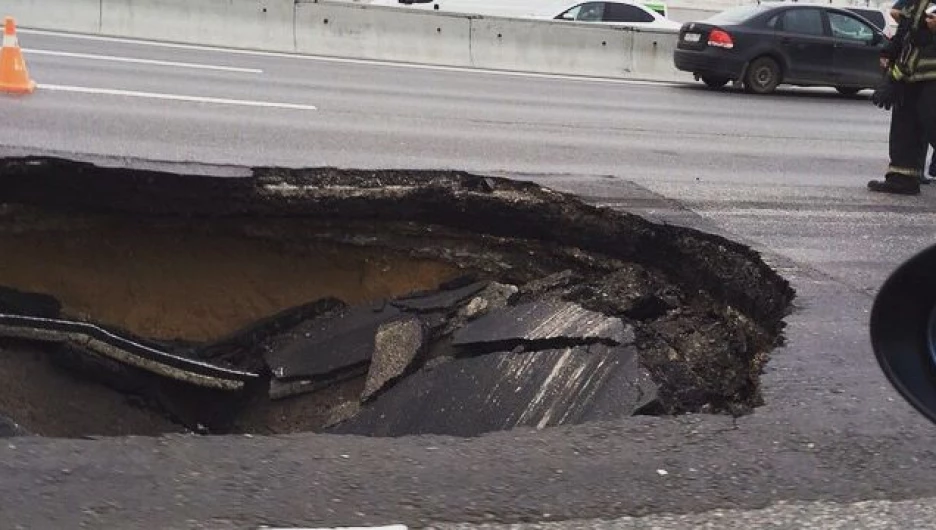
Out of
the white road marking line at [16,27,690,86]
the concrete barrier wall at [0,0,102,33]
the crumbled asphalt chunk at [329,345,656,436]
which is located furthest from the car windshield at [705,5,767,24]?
the crumbled asphalt chunk at [329,345,656,436]

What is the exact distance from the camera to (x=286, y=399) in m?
5.75

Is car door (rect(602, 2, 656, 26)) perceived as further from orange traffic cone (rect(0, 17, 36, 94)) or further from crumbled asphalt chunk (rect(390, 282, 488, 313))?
crumbled asphalt chunk (rect(390, 282, 488, 313))

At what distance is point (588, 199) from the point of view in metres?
6.35

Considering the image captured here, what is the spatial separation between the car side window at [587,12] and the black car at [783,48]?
14.4 ft

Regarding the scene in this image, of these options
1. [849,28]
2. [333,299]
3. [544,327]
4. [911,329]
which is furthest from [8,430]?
[849,28]

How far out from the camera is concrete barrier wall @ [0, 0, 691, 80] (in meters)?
16.7

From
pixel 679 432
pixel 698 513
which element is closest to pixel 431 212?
pixel 679 432

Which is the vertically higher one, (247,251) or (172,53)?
(172,53)

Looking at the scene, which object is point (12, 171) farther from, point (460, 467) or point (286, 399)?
point (460, 467)

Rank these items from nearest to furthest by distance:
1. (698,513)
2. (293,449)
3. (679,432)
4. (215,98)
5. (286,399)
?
(698,513) → (293,449) → (679,432) → (286,399) → (215,98)

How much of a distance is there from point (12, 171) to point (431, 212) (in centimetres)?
258

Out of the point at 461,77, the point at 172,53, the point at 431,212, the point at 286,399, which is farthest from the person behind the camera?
the point at 461,77

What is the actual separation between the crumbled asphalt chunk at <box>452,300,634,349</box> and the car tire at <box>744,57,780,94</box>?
477 inches

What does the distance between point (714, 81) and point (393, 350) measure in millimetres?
12926
